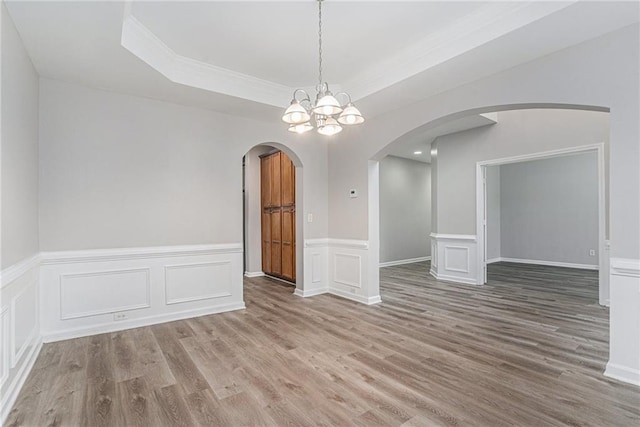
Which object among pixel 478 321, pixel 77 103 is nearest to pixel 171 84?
pixel 77 103

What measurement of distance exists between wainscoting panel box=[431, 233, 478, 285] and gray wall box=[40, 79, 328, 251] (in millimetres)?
4064

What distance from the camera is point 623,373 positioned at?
2457 millimetres

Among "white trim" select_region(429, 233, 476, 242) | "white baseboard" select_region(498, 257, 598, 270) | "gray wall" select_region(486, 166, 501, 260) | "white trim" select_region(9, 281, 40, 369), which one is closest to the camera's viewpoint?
"white trim" select_region(9, 281, 40, 369)

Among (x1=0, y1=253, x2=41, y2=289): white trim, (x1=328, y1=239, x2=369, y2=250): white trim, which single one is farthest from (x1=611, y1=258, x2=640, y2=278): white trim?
(x1=0, y1=253, x2=41, y2=289): white trim

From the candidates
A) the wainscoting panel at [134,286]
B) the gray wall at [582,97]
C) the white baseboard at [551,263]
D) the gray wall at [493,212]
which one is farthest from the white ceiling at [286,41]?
the white baseboard at [551,263]

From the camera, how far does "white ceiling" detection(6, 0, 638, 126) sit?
2.45 meters

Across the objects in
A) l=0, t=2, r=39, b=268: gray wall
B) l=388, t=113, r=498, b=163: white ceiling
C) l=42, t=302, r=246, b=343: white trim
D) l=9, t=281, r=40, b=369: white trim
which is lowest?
l=42, t=302, r=246, b=343: white trim

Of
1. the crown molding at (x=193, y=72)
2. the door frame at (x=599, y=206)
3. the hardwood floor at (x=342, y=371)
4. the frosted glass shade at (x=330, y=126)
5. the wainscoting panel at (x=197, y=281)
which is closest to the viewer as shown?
the hardwood floor at (x=342, y=371)

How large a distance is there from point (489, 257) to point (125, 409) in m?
9.17

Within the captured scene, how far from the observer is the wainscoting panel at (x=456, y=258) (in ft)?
19.8

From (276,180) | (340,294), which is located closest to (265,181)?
(276,180)

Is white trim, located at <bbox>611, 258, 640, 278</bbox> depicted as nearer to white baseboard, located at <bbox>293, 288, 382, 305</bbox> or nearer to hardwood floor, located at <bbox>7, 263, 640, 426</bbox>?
hardwood floor, located at <bbox>7, 263, 640, 426</bbox>

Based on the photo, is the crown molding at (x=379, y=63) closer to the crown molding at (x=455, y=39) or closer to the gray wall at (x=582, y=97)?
the crown molding at (x=455, y=39)

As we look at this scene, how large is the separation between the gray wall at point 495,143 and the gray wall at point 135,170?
3.74 m
